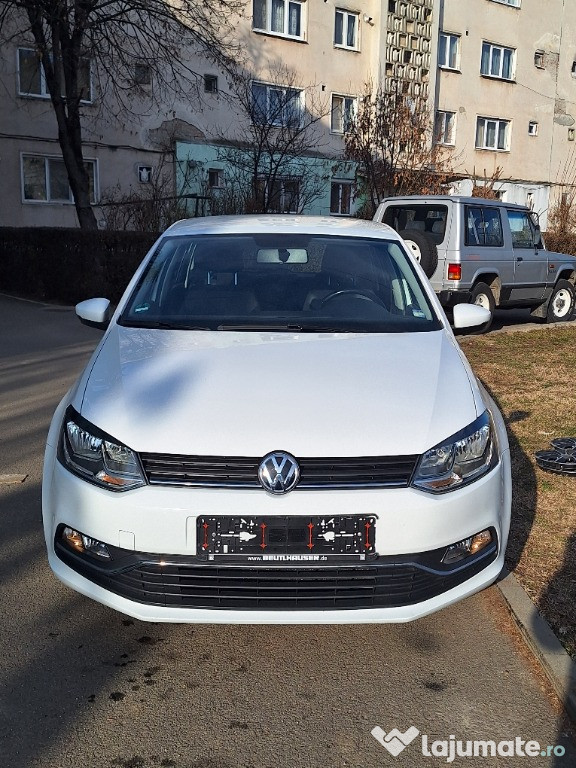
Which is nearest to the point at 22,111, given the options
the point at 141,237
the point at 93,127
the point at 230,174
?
the point at 93,127

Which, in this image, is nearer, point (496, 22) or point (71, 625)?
point (71, 625)

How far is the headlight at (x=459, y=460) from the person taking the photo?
2.76 meters

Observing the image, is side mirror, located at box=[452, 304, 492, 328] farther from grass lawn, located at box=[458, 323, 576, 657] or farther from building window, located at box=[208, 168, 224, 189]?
building window, located at box=[208, 168, 224, 189]

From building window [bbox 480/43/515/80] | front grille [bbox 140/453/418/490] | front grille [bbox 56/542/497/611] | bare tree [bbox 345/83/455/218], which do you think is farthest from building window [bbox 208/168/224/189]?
front grille [bbox 56/542/497/611]

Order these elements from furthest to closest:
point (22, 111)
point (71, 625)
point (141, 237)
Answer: point (22, 111) → point (141, 237) → point (71, 625)

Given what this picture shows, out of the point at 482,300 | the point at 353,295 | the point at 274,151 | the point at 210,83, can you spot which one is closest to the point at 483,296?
the point at 482,300

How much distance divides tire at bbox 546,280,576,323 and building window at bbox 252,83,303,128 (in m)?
9.08

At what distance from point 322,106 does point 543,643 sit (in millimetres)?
24849

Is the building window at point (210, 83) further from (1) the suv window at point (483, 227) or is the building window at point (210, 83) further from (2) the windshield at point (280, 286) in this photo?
(2) the windshield at point (280, 286)

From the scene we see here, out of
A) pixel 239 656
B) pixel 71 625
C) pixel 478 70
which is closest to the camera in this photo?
pixel 239 656

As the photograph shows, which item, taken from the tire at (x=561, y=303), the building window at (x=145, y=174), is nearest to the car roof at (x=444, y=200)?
the tire at (x=561, y=303)

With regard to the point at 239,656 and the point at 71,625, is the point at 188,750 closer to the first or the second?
the point at 239,656

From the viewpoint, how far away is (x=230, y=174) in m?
23.2

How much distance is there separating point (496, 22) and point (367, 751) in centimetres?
3315
